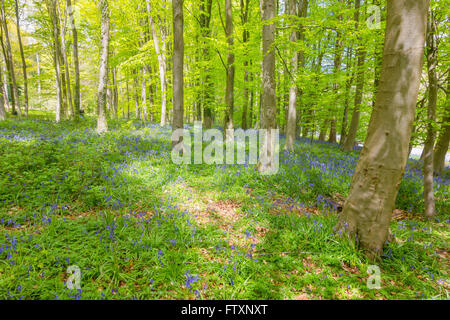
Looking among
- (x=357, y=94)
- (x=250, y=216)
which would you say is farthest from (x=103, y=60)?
(x=357, y=94)

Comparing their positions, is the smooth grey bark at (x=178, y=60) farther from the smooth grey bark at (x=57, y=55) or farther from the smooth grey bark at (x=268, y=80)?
the smooth grey bark at (x=57, y=55)

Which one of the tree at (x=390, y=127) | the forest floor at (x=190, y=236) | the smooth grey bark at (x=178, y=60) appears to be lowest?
the forest floor at (x=190, y=236)

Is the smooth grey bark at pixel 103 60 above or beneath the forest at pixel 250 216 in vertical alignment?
above

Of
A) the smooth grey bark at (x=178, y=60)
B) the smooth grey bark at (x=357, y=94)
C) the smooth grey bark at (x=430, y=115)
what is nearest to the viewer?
the smooth grey bark at (x=430, y=115)

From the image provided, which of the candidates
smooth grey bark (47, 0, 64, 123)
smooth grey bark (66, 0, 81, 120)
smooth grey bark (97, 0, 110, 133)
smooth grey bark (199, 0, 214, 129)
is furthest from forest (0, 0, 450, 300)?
smooth grey bark (47, 0, 64, 123)

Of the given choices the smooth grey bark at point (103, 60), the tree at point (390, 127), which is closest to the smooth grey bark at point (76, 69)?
the smooth grey bark at point (103, 60)

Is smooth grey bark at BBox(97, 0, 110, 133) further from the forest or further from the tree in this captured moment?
the tree

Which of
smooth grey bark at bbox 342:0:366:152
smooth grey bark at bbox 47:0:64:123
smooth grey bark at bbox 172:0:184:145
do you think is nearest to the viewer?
smooth grey bark at bbox 172:0:184:145

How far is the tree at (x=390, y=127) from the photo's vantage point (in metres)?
2.83

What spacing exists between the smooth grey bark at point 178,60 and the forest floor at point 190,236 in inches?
89.7

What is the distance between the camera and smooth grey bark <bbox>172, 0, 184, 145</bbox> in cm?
671

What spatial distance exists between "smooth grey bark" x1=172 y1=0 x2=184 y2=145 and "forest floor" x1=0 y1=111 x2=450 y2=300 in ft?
7.47

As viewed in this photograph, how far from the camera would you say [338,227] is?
12.0 ft
